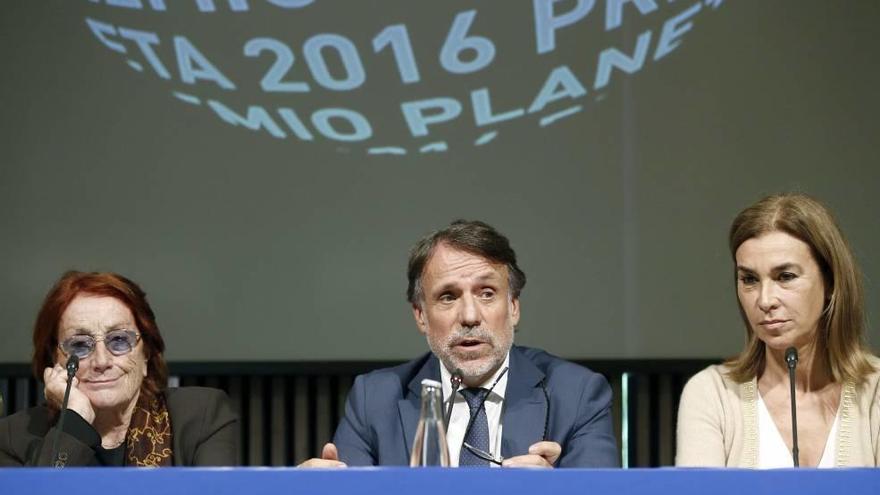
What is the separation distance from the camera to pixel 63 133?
473 centimetres

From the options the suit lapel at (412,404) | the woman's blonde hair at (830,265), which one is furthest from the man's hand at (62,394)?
the woman's blonde hair at (830,265)

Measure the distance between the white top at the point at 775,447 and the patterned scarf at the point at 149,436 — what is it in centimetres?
136

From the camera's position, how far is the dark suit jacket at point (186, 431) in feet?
9.48

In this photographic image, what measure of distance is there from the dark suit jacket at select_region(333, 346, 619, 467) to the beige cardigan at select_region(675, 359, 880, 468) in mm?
177

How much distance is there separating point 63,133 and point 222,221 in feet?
2.32

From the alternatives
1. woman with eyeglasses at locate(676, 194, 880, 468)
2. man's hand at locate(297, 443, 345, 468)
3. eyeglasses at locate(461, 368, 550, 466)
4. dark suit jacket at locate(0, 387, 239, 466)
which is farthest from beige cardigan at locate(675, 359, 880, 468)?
dark suit jacket at locate(0, 387, 239, 466)

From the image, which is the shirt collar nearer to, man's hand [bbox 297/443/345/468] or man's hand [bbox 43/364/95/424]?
man's hand [bbox 297/443/345/468]

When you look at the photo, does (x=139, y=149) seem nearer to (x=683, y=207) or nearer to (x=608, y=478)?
(x=683, y=207)

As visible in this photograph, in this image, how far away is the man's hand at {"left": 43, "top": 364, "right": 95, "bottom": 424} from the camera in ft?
9.24

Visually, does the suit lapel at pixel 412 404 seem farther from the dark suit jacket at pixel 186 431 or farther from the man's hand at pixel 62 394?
the man's hand at pixel 62 394

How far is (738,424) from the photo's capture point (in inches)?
107

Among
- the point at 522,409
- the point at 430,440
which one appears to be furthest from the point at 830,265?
the point at 430,440

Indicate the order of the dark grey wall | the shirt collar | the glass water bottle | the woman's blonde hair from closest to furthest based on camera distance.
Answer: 1. the glass water bottle
2. the woman's blonde hair
3. the shirt collar
4. the dark grey wall

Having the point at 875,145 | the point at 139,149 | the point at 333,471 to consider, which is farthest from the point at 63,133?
the point at 333,471
